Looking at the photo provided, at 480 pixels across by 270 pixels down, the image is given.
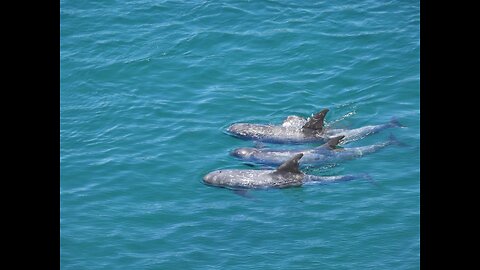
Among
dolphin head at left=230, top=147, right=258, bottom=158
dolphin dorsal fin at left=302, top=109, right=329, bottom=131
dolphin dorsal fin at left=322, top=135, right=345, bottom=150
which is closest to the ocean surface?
dolphin head at left=230, top=147, right=258, bottom=158

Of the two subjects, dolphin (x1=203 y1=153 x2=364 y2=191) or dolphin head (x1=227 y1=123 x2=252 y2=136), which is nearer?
dolphin (x1=203 y1=153 x2=364 y2=191)

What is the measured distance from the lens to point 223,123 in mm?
16641

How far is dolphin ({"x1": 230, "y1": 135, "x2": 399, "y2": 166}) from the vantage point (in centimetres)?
1422

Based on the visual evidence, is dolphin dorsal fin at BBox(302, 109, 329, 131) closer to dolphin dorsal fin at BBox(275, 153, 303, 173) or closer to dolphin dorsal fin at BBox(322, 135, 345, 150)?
dolphin dorsal fin at BBox(322, 135, 345, 150)

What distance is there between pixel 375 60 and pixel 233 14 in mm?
4700

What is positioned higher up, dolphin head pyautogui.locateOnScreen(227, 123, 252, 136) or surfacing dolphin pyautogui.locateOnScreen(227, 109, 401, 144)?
dolphin head pyautogui.locateOnScreen(227, 123, 252, 136)

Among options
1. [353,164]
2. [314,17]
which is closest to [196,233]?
[353,164]

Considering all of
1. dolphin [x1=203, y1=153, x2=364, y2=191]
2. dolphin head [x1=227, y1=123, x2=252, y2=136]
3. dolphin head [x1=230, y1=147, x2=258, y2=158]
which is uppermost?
dolphin head [x1=227, y1=123, x2=252, y2=136]

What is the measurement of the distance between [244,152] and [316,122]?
1.59 metres

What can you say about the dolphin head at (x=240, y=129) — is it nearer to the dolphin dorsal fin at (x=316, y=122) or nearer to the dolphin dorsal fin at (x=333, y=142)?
the dolphin dorsal fin at (x=316, y=122)

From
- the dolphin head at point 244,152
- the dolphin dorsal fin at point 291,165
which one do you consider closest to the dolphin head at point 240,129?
the dolphin head at point 244,152

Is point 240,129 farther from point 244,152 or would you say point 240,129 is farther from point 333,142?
point 333,142
